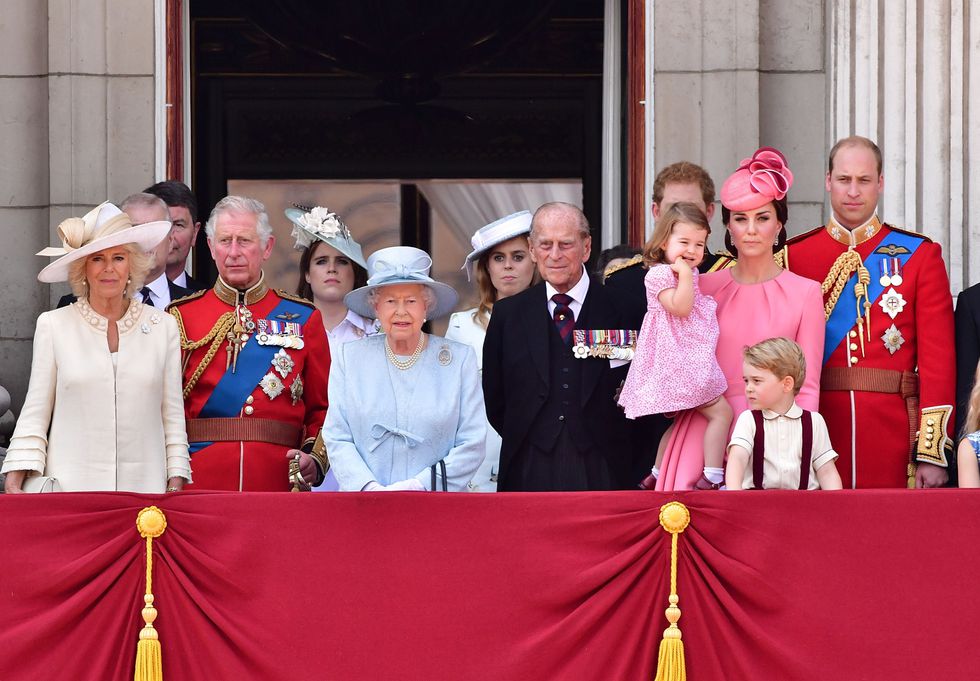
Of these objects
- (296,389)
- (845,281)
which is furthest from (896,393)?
(296,389)

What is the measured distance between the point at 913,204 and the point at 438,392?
297 centimetres

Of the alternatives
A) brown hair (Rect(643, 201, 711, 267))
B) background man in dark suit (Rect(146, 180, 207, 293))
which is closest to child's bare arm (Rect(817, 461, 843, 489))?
brown hair (Rect(643, 201, 711, 267))

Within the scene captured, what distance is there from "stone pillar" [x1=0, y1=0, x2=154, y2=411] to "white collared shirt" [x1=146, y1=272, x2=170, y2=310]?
44.6 inches

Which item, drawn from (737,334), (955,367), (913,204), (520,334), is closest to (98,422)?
(520,334)

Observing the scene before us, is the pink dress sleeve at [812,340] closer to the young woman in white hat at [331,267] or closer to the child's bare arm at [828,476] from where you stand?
the child's bare arm at [828,476]

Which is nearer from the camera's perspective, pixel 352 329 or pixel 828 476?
pixel 828 476

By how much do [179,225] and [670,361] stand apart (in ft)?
8.20

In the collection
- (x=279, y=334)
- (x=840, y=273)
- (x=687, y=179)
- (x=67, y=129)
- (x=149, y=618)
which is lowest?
(x=149, y=618)

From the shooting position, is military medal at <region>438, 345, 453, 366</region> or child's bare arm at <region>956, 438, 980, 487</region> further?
military medal at <region>438, 345, 453, 366</region>

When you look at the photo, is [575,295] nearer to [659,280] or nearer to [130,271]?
[659,280]

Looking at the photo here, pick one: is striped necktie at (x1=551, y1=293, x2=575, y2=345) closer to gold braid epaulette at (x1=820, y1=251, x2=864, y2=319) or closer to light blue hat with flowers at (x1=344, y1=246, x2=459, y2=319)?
light blue hat with flowers at (x1=344, y1=246, x2=459, y2=319)

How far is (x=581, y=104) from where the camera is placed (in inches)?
454

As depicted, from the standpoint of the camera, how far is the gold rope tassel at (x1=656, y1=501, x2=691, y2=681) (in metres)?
5.51

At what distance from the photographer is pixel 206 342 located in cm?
664
